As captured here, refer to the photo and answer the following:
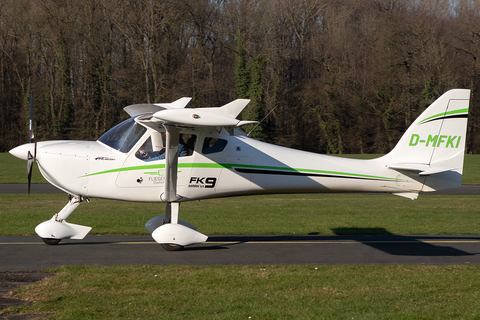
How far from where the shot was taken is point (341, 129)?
4972 centimetres

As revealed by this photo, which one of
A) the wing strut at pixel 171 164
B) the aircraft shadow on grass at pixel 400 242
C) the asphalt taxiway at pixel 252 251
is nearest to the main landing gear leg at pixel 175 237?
the asphalt taxiway at pixel 252 251

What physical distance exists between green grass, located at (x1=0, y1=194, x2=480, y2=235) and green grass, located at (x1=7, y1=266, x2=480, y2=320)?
417cm

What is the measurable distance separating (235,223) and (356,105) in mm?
39711

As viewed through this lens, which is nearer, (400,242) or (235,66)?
(400,242)

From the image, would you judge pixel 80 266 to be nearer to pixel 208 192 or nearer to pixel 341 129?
pixel 208 192

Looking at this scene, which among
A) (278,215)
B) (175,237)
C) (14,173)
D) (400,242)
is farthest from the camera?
(14,173)

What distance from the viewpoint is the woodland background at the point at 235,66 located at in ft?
154

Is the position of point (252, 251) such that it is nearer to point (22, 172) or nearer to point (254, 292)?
point (254, 292)

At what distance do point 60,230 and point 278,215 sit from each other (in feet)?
22.3

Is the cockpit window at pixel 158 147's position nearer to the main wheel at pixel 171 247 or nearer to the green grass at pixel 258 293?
the main wheel at pixel 171 247

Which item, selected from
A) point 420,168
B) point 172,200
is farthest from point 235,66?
point 172,200

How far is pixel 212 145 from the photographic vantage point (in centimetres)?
982

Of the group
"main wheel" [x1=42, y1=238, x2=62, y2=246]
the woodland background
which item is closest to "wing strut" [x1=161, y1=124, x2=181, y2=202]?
"main wheel" [x1=42, y1=238, x2=62, y2=246]

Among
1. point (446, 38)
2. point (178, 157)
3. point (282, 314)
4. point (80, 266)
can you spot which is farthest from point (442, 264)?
point (446, 38)
